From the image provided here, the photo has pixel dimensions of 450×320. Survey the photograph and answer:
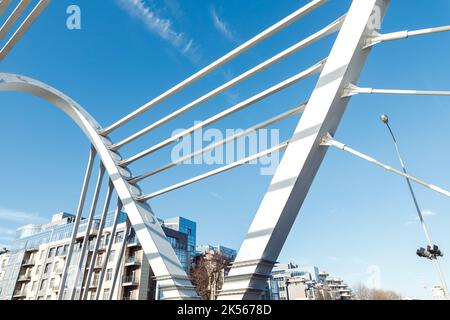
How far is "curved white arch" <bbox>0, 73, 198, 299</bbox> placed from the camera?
21.9ft

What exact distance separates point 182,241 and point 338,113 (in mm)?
38124

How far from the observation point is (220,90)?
5.76 m

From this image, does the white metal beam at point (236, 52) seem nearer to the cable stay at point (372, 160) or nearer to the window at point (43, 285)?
the cable stay at point (372, 160)

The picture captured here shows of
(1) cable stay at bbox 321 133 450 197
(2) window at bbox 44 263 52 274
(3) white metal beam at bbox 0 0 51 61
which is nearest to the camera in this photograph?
(1) cable stay at bbox 321 133 450 197

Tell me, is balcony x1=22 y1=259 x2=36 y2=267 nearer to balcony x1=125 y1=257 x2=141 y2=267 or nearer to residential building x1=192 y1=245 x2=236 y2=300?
balcony x1=125 y1=257 x2=141 y2=267

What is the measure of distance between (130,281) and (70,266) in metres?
7.21

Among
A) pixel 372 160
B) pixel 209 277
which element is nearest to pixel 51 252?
pixel 209 277

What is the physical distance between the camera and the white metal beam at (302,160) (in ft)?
14.4

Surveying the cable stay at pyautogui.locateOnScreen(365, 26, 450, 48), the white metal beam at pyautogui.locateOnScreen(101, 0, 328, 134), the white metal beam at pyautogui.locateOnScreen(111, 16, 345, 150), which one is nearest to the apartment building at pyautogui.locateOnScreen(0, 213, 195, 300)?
the white metal beam at pyautogui.locateOnScreen(101, 0, 328, 134)

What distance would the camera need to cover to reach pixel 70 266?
35.2m

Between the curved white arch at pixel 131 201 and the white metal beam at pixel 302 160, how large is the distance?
216 cm

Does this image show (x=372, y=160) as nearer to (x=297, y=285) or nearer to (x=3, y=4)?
(x=3, y=4)

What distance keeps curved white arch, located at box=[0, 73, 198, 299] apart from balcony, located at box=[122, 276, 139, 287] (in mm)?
28168
